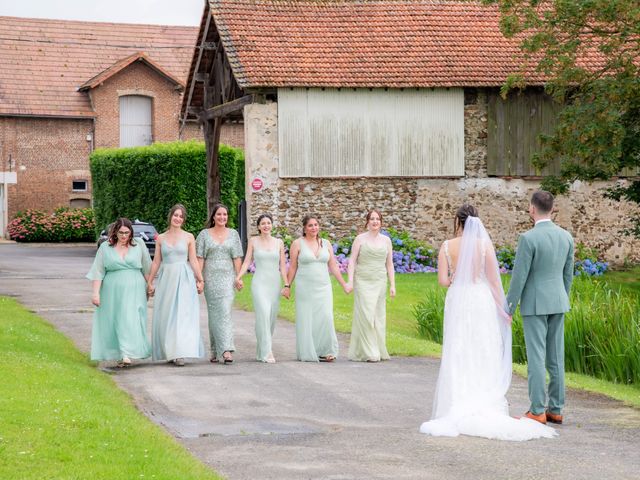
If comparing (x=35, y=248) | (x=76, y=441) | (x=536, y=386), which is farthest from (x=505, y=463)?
(x=35, y=248)

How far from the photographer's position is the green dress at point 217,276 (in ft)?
52.2

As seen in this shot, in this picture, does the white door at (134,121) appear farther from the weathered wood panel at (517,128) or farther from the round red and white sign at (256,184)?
the weathered wood panel at (517,128)

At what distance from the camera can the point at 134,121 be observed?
56.5 m

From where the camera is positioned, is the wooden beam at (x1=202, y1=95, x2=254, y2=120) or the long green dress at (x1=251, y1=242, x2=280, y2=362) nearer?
the long green dress at (x1=251, y1=242, x2=280, y2=362)

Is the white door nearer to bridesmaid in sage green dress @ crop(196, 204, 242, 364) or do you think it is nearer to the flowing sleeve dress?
bridesmaid in sage green dress @ crop(196, 204, 242, 364)

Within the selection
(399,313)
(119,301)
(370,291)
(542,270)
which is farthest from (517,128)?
(542,270)

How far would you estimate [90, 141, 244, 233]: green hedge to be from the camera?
41.4 m

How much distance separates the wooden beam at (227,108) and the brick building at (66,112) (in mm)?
15510

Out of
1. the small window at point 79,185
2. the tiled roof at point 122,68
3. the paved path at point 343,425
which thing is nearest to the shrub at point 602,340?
the paved path at point 343,425

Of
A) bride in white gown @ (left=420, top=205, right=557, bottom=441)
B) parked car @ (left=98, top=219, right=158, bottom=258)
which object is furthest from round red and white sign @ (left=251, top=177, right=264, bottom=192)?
bride in white gown @ (left=420, top=205, right=557, bottom=441)

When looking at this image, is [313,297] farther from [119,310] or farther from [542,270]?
[542,270]

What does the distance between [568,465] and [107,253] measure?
25.8 feet

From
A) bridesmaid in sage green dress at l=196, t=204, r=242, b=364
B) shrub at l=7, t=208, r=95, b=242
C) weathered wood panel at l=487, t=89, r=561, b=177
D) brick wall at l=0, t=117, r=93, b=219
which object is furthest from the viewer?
brick wall at l=0, t=117, r=93, b=219

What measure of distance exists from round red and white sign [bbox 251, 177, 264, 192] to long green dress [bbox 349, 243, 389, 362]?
1723 centimetres
